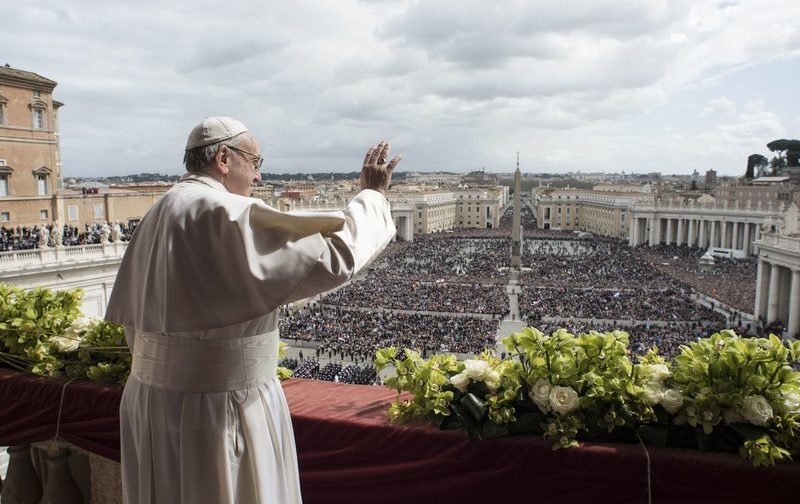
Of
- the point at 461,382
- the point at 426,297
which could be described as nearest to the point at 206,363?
the point at 461,382

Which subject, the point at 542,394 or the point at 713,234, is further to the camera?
the point at 713,234

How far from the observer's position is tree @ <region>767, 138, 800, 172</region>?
8988 cm

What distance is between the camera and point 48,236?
704 inches

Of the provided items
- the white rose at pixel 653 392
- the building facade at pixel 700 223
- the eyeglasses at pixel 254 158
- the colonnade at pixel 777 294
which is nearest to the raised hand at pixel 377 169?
the eyeglasses at pixel 254 158

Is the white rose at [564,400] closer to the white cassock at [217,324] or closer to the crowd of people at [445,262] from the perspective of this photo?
the white cassock at [217,324]

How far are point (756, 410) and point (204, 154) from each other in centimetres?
227

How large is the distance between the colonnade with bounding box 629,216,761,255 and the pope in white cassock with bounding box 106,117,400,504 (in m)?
62.4

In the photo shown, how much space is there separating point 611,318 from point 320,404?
2753 cm

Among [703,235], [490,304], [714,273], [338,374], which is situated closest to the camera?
[338,374]

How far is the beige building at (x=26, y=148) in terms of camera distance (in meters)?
21.8

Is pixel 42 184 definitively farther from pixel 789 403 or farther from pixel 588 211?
pixel 588 211

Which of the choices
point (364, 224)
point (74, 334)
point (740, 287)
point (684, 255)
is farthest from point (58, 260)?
point (684, 255)

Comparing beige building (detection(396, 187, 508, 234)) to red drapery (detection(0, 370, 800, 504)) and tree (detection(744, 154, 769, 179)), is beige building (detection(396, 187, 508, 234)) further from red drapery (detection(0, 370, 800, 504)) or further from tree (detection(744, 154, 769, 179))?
red drapery (detection(0, 370, 800, 504))

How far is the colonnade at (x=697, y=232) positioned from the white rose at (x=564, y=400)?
6155 cm
